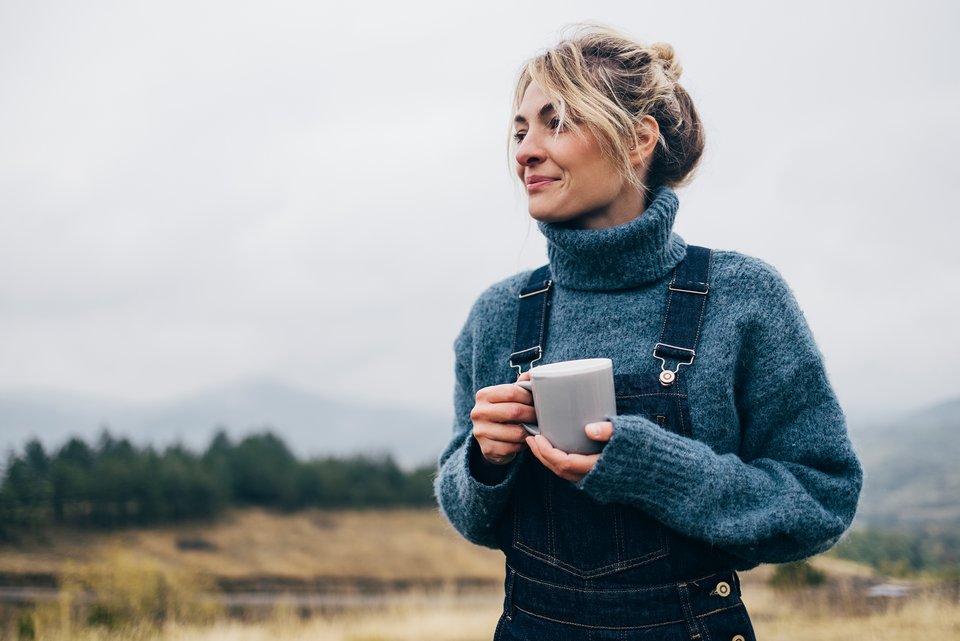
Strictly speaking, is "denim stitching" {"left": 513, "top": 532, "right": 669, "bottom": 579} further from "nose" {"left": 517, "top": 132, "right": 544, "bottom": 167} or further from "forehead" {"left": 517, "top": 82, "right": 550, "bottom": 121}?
"forehead" {"left": 517, "top": 82, "right": 550, "bottom": 121}

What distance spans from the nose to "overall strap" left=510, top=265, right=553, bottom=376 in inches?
12.6

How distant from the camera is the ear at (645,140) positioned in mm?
2025

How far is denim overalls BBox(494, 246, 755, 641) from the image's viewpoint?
1706 mm

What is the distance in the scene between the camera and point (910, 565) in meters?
13.3

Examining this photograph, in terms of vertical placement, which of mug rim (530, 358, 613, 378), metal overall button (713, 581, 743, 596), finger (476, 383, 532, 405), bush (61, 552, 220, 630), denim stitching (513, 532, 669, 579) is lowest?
bush (61, 552, 220, 630)

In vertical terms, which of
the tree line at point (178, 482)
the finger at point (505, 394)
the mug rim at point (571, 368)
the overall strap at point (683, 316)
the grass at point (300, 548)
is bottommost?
the grass at point (300, 548)

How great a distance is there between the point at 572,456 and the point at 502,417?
7.1 inches

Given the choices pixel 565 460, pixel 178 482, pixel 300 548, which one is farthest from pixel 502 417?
pixel 300 548

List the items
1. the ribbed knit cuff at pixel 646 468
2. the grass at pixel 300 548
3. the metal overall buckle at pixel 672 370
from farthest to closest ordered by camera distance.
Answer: the grass at pixel 300 548 < the metal overall buckle at pixel 672 370 < the ribbed knit cuff at pixel 646 468

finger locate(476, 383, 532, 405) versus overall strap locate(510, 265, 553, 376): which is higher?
overall strap locate(510, 265, 553, 376)

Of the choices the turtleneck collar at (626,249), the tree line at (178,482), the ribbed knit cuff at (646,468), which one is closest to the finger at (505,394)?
the ribbed knit cuff at (646,468)

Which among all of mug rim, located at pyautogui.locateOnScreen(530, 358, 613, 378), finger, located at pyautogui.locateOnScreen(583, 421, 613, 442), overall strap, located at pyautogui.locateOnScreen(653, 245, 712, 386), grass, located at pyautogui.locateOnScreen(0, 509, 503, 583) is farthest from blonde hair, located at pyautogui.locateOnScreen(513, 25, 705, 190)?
grass, located at pyautogui.locateOnScreen(0, 509, 503, 583)

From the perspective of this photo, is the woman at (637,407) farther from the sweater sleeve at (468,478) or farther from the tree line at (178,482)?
the tree line at (178,482)

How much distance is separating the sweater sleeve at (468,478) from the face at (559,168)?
1.59 feet
